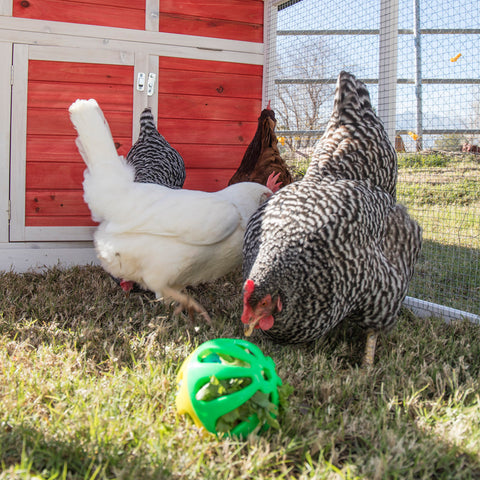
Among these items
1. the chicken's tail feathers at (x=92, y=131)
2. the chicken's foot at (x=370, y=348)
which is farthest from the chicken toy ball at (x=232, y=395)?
the chicken's tail feathers at (x=92, y=131)

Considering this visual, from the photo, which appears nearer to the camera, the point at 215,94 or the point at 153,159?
the point at 153,159

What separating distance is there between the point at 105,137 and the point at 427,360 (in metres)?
1.62

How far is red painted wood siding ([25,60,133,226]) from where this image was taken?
281 centimetres

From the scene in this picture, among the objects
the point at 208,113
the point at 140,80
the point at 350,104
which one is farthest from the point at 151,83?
the point at 350,104

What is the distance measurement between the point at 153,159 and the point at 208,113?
687 millimetres

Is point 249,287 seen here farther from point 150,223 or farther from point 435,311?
point 435,311

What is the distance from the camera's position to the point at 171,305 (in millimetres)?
2234

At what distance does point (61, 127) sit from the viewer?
2859 millimetres

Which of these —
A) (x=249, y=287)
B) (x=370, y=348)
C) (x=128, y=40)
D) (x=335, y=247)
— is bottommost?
(x=370, y=348)

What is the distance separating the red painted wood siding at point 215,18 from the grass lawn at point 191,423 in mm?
1997

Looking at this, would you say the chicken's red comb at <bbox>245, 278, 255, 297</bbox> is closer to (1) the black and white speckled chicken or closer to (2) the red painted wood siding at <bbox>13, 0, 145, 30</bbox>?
(1) the black and white speckled chicken

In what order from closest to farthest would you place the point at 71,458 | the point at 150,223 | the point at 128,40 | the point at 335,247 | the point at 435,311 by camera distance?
the point at 71,458 < the point at 335,247 < the point at 150,223 < the point at 435,311 < the point at 128,40

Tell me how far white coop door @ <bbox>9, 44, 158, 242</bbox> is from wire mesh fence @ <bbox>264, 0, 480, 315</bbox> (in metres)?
0.97

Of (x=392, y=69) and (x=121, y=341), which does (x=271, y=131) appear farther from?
(x=121, y=341)
